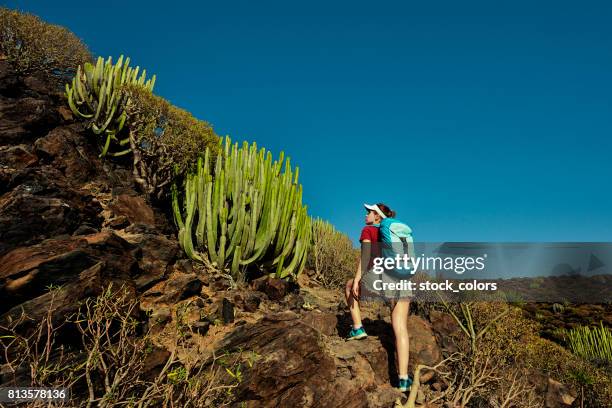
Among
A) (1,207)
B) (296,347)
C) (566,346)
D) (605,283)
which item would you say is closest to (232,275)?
(296,347)

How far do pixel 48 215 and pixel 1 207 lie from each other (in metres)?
0.48

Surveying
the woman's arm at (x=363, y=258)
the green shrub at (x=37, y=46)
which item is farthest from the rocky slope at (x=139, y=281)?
the green shrub at (x=37, y=46)

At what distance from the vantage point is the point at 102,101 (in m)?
7.76

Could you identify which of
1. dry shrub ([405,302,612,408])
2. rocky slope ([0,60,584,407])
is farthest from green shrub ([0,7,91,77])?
dry shrub ([405,302,612,408])

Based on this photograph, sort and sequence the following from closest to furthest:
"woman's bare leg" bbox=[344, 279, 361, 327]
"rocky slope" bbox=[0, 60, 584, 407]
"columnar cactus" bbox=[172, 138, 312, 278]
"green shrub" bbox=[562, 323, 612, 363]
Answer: "rocky slope" bbox=[0, 60, 584, 407] → "woman's bare leg" bbox=[344, 279, 361, 327] → "columnar cactus" bbox=[172, 138, 312, 278] → "green shrub" bbox=[562, 323, 612, 363]

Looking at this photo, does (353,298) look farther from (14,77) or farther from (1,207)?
(14,77)

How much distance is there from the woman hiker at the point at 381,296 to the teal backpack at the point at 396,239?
186 millimetres

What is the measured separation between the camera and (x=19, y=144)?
A: 20.6 ft

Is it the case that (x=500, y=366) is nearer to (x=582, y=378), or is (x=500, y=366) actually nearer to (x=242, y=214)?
(x=582, y=378)

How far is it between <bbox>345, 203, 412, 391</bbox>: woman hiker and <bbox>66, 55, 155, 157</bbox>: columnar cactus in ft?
17.4

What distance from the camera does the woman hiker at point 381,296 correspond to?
4.66m

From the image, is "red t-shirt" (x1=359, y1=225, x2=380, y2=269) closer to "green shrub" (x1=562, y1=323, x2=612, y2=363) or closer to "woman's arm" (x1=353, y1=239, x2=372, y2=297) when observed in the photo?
"woman's arm" (x1=353, y1=239, x2=372, y2=297)

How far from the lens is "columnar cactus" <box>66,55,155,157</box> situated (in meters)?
7.81

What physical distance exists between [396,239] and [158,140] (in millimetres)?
5281
